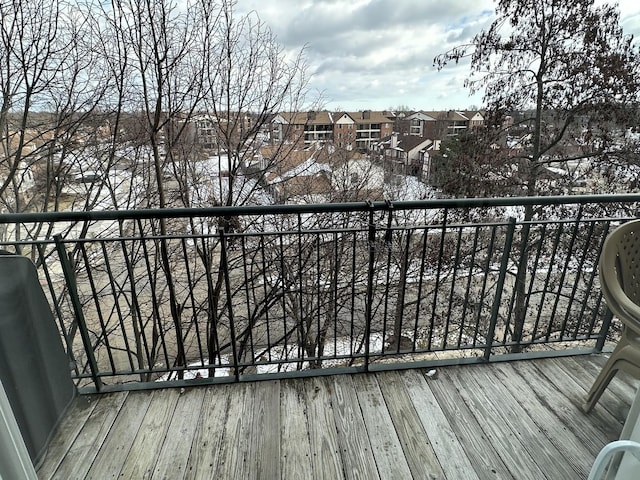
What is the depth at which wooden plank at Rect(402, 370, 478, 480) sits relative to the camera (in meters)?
1.42

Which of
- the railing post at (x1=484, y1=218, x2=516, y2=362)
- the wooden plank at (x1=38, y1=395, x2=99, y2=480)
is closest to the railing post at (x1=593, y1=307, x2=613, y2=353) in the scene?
the railing post at (x1=484, y1=218, x2=516, y2=362)

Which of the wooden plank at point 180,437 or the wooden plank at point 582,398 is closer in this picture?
the wooden plank at point 180,437

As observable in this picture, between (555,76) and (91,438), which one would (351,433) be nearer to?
(91,438)

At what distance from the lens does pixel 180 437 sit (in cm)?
157

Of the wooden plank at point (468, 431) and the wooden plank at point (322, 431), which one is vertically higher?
the wooden plank at point (322, 431)

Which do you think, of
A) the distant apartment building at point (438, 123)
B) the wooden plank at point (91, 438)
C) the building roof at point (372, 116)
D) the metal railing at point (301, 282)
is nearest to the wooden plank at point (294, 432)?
the metal railing at point (301, 282)

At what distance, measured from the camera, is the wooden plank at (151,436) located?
143 centimetres

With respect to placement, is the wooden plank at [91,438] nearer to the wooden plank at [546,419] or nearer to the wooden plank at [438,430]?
the wooden plank at [438,430]

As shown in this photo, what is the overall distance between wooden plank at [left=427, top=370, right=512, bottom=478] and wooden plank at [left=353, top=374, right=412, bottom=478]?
29 centimetres

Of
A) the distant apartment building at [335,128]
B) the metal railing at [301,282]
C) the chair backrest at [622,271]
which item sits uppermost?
the distant apartment building at [335,128]

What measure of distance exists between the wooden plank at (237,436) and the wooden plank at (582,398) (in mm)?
1632

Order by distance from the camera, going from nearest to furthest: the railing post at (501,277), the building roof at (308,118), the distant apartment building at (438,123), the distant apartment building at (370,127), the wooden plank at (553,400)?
the wooden plank at (553,400), the railing post at (501,277), the building roof at (308,118), the distant apartment building at (370,127), the distant apartment building at (438,123)

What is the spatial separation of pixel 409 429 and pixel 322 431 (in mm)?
412

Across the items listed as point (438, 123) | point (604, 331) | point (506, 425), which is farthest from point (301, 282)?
point (438, 123)
